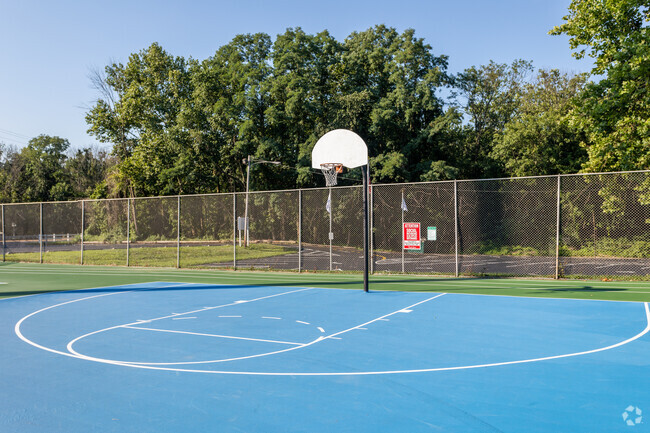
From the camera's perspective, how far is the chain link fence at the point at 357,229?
75.0 feet

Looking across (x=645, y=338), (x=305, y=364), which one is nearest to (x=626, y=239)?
(x=645, y=338)

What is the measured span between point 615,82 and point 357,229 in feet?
52.3

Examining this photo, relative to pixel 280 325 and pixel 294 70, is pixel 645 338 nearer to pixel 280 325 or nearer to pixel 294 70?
pixel 280 325

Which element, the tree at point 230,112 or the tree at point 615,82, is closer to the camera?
the tree at point 615,82

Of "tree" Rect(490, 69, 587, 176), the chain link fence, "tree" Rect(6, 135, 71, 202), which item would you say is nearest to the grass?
the chain link fence

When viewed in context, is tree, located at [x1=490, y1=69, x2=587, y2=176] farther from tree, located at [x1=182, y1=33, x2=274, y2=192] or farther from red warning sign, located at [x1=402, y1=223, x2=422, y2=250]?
red warning sign, located at [x1=402, y1=223, x2=422, y2=250]

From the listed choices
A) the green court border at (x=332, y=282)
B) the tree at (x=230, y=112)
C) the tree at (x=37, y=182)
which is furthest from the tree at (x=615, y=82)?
the tree at (x=37, y=182)

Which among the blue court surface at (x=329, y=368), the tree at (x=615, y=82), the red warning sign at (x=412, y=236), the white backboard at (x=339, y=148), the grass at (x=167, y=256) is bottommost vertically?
the blue court surface at (x=329, y=368)

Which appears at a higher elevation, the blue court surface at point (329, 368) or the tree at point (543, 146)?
the tree at point (543, 146)

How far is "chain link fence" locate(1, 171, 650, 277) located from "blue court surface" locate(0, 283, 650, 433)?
10.4 metres

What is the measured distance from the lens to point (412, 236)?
16.7m

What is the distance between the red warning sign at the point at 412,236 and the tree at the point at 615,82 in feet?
29.2

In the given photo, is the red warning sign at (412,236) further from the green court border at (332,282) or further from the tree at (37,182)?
the tree at (37,182)

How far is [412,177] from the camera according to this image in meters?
41.2
